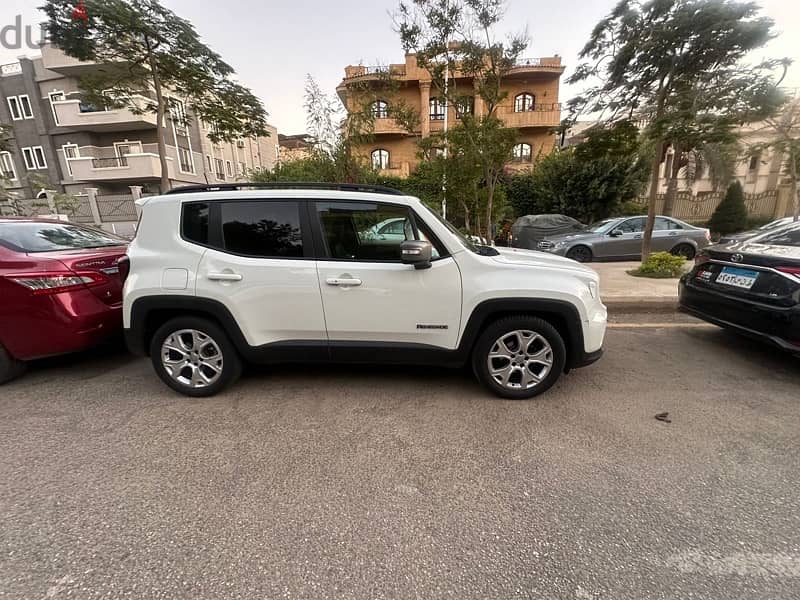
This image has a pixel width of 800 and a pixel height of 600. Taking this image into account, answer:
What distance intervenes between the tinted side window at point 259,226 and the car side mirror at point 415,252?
0.97 m

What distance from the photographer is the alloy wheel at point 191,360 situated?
3072 millimetres

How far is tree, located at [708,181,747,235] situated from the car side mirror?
1871 centimetres

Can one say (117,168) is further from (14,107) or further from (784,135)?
(784,135)

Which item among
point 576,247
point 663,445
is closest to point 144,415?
point 663,445

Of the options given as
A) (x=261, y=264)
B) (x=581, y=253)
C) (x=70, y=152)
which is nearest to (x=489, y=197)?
(x=581, y=253)

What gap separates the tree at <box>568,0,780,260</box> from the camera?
18.7ft

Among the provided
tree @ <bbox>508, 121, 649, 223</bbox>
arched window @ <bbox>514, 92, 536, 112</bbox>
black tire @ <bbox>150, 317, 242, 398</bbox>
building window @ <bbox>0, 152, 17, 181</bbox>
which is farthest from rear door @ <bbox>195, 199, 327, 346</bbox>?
building window @ <bbox>0, 152, 17, 181</bbox>

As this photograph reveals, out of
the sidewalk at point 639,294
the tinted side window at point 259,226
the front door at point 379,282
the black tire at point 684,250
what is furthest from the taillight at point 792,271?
the black tire at point 684,250

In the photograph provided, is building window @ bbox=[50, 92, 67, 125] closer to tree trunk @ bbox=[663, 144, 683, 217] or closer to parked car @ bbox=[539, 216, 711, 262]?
parked car @ bbox=[539, 216, 711, 262]

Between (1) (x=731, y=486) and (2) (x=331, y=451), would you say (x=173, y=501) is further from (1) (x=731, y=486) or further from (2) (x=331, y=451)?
(1) (x=731, y=486)

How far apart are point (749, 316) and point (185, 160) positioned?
27.7 meters

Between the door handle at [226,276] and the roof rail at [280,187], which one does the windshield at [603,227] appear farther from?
the door handle at [226,276]

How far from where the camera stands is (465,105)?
6.69 m

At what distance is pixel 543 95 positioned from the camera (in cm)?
2203
